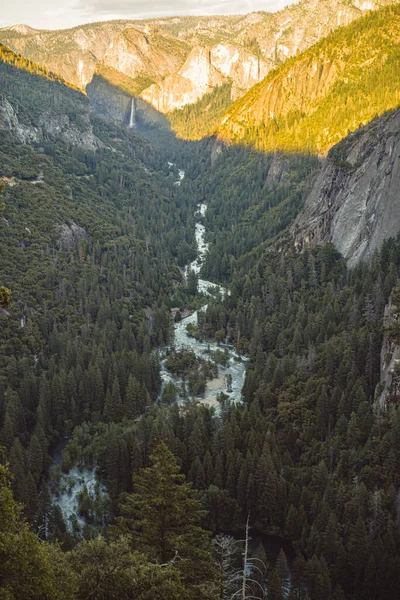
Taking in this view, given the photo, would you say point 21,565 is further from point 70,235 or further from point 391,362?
point 70,235

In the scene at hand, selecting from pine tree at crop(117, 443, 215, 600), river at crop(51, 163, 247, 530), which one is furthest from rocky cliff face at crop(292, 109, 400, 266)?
pine tree at crop(117, 443, 215, 600)

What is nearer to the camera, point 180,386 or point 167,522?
point 167,522

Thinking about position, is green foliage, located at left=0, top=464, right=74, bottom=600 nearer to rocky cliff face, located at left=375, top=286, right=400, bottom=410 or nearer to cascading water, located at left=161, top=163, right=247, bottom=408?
rocky cliff face, located at left=375, top=286, right=400, bottom=410

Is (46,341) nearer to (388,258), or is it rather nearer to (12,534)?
(388,258)

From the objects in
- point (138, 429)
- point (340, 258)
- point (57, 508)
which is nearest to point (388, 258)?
point (340, 258)

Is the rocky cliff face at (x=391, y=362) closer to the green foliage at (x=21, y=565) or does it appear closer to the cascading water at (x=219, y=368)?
the cascading water at (x=219, y=368)

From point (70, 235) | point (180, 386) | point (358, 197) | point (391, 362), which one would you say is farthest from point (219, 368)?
point (70, 235)

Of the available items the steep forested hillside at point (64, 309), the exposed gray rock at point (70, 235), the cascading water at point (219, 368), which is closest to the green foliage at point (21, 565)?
the steep forested hillside at point (64, 309)

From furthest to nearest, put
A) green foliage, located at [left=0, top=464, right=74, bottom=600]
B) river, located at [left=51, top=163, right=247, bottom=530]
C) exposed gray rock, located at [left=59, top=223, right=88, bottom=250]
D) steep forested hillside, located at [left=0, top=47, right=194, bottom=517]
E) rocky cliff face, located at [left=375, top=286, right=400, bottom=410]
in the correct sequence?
1. exposed gray rock, located at [left=59, top=223, right=88, bottom=250]
2. steep forested hillside, located at [left=0, top=47, right=194, bottom=517]
3. river, located at [left=51, top=163, right=247, bottom=530]
4. rocky cliff face, located at [left=375, top=286, right=400, bottom=410]
5. green foliage, located at [left=0, top=464, right=74, bottom=600]
